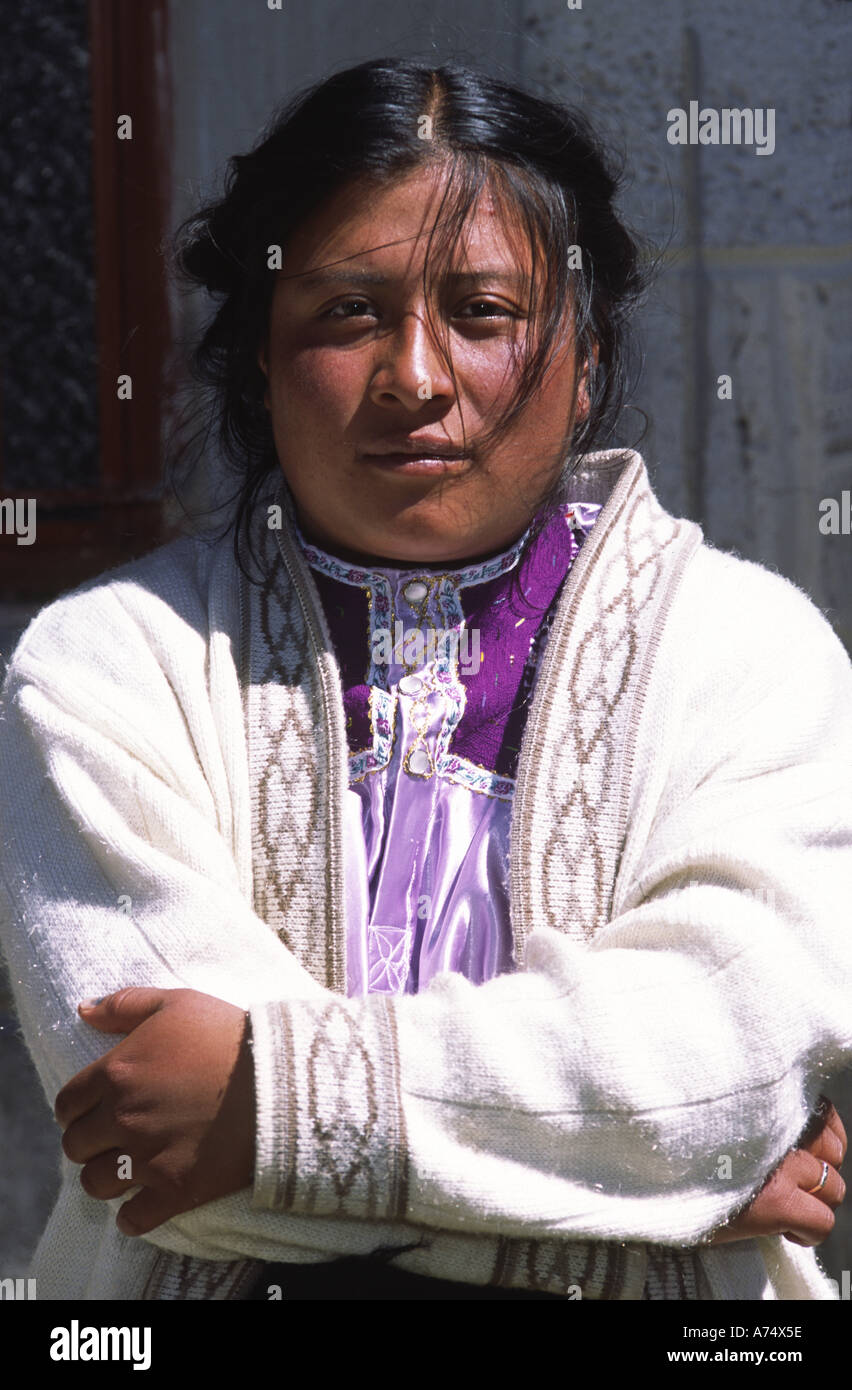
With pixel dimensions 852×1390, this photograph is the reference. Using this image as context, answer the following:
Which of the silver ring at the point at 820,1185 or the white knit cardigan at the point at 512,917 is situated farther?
the silver ring at the point at 820,1185

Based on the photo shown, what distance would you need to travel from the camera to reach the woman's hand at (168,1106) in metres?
1.45

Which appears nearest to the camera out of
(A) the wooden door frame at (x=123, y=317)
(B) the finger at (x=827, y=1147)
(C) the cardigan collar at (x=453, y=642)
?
(B) the finger at (x=827, y=1147)

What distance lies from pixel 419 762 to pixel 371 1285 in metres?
0.55

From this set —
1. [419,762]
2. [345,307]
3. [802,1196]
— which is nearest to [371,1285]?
[802,1196]

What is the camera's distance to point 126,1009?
59.1 inches

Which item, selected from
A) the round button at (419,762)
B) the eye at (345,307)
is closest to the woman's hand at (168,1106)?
the round button at (419,762)

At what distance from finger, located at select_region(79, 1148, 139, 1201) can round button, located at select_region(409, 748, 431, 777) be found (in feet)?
1.71

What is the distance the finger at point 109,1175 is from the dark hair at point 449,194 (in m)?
0.73

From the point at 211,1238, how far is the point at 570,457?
3.27 ft

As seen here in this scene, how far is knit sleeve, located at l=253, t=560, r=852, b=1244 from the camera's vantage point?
56.4 inches

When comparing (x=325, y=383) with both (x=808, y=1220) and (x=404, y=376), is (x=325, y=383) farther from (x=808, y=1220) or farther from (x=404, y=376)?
(x=808, y=1220)

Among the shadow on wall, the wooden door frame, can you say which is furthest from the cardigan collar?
the shadow on wall

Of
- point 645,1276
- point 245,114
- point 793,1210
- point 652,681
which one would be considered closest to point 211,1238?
point 645,1276

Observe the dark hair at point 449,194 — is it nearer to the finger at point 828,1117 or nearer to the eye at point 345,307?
the eye at point 345,307
